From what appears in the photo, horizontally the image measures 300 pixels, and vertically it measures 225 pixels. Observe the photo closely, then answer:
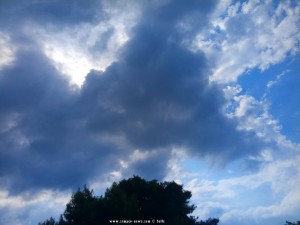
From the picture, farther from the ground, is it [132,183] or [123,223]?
[132,183]

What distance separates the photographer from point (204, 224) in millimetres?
58656

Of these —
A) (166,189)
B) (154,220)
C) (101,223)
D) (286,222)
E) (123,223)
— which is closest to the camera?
(123,223)

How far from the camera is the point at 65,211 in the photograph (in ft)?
178

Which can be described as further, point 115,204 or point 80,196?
point 80,196

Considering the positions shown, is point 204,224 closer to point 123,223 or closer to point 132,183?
point 132,183

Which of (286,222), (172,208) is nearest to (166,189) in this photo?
(172,208)

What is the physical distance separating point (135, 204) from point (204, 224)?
666 inches

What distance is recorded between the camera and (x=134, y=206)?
4944 centimetres

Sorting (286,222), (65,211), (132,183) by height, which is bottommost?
(286,222)

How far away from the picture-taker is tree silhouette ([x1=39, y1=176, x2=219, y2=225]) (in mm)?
48125

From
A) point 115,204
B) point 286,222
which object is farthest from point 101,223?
point 286,222

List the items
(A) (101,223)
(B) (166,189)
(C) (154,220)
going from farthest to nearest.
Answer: (B) (166,189)
(C) (154,220)
(A) (101,223)

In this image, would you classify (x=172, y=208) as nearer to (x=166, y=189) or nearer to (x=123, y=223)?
Answer: (x=166, y=189)

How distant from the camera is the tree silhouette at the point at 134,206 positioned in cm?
4812
